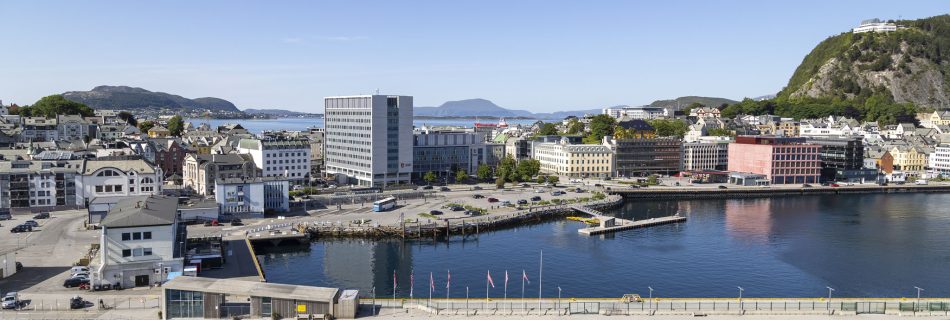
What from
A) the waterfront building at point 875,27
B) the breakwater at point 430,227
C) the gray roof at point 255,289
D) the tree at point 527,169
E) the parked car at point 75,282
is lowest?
the breakwater at point 430,227

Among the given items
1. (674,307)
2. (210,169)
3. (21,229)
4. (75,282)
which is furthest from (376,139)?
(674,307)

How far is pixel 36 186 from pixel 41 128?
4284cm

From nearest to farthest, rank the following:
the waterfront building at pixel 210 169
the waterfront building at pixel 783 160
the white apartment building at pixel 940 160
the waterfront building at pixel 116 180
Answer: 1. the waterfront building at pixel 116 180
2. the waterfront building at pixel 210 169
3. the waterfront building at pixel 783 160
4. the white apartment building at pixel 940 160

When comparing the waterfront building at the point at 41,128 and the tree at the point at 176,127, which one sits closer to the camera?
the waterfront building at the point at 41,128

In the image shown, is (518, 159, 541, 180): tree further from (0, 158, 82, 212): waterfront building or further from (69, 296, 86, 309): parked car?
(69, 296, 86, 309): parked car

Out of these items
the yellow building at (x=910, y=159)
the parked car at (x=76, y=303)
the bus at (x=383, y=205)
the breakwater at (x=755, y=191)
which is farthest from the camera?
the yellow building at (x=910, y=159)

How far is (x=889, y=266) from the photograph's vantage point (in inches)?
1750

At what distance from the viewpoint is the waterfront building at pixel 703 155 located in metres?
97.9

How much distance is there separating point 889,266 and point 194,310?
3916 centimetres

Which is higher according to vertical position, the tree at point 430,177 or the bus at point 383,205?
the tree at point 430,177

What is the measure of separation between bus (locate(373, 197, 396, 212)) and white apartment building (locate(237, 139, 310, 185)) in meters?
17.4

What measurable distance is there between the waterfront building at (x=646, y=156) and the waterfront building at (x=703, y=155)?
2.98ft

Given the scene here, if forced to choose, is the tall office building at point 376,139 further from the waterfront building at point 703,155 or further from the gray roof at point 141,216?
A: the waterfront building at point 703,155

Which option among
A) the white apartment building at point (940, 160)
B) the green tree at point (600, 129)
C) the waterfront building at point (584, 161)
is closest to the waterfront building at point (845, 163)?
the white apartment building at point (940, 160)
